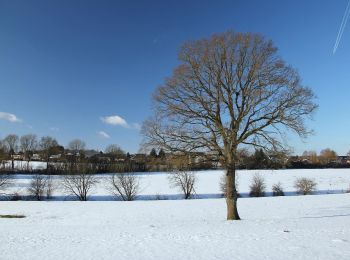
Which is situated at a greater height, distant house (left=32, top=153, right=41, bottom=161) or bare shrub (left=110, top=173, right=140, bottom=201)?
distant house (left=32, top=153, right=41, bottom=161)

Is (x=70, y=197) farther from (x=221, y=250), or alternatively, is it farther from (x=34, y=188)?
(x=221, y=250)

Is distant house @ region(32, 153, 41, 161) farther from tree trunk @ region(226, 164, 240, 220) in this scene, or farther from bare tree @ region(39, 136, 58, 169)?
tree trunk @ region(226, 164, 240, 220)

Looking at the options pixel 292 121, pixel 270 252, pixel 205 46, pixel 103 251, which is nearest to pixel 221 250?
pixel 270 252

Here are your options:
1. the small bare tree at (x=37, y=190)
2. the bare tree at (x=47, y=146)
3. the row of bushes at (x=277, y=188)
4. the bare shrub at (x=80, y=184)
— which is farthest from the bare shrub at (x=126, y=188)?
the bare tree at (x=47, y=146)

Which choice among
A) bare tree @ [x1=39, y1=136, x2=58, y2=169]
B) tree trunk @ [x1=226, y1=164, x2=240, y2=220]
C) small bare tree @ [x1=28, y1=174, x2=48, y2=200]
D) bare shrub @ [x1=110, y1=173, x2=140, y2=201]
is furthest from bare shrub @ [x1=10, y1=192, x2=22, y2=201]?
bare tree @ [x1=39, y1=136, x2=58, y2=169]

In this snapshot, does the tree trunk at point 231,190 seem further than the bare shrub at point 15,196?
No

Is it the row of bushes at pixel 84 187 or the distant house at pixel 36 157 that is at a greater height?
the distant house at pixel 36 157

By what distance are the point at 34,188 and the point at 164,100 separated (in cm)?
4341

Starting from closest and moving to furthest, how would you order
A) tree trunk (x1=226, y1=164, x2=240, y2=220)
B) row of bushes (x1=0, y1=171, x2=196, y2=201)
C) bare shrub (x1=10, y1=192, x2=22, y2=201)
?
tree trunk (x1=226, y1=164, x2=240, y2=220), bare shrub (x1=10, y1=192, x2=22, y2=201), row of bushes (x1=0, y1=171, x2=196, y2=201)

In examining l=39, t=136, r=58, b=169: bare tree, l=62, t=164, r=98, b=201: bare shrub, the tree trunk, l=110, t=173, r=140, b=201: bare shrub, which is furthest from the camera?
l=39, t=136, r=58, b=169: bare tree

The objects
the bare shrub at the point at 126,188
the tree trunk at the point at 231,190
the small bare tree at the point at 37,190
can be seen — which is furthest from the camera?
the small bare tree at the point at 37,190

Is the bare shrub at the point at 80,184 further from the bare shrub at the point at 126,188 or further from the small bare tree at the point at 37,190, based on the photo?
the bare shrub at the point at 126,188

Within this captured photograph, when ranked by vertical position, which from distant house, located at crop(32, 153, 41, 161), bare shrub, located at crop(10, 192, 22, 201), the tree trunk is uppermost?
distant house, located at crop(32, 153, 41, 161)

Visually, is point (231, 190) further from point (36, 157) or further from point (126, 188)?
point (36, 157)
